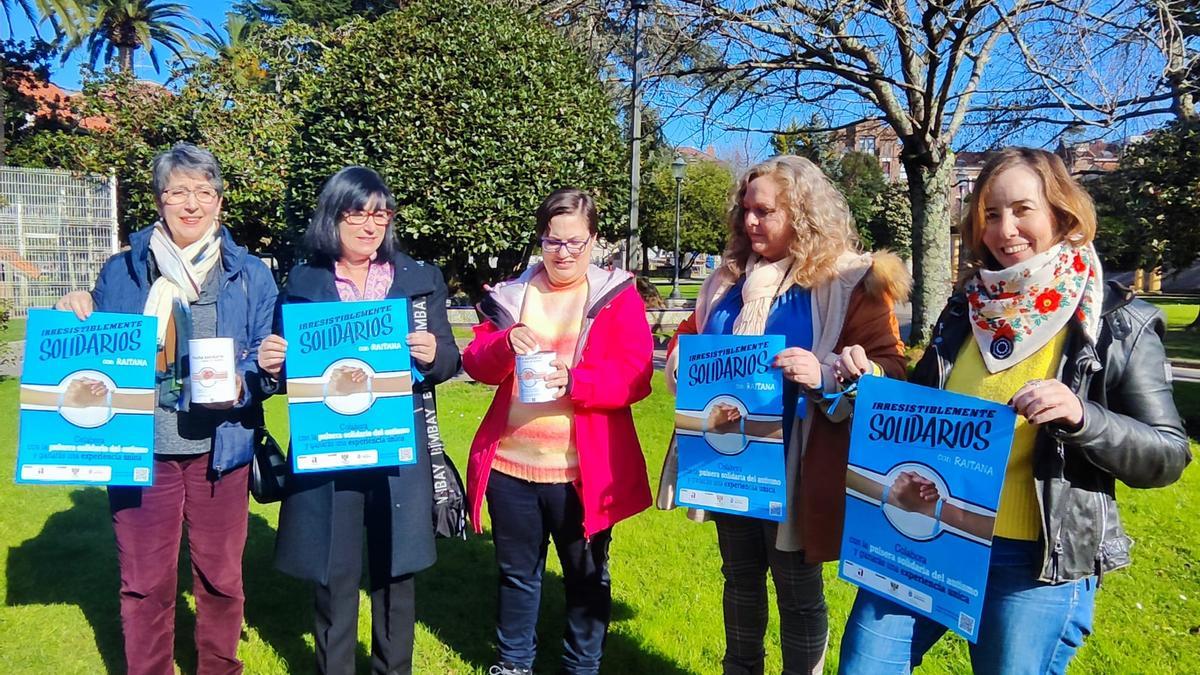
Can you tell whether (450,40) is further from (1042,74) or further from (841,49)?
(1042,74)

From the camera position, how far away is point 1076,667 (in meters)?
3.49

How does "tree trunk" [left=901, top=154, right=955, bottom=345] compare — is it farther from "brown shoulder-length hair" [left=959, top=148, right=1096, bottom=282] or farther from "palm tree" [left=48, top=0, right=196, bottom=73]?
"palm tree" [left=48, top=0, right=196, bottom=73]

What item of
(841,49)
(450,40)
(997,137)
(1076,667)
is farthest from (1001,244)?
(997,137)

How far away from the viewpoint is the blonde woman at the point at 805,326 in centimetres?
249

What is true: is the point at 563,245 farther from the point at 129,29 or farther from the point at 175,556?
the point at 129,29

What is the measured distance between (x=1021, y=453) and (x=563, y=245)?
5.58 feet

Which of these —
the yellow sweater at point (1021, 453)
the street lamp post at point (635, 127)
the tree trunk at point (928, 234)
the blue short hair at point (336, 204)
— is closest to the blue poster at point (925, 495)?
the yellow sweater at point (1021, 453)

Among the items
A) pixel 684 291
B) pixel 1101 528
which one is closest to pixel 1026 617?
pixel 1101 528

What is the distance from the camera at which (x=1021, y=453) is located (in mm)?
1955

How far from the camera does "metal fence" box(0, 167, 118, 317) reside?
1744 cm

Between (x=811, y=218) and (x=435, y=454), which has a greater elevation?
(x=811, y=218)

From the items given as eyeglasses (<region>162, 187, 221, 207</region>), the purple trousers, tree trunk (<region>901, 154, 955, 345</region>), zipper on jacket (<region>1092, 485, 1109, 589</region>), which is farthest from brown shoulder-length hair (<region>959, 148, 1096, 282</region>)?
tree trunk (<region>901, 154, 955, 345</region>)

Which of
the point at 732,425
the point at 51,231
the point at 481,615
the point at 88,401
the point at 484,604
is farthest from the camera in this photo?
the point at 51,231

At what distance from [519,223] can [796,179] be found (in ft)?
15.0
